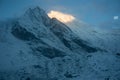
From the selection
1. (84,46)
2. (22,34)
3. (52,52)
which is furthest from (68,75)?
(22,34)

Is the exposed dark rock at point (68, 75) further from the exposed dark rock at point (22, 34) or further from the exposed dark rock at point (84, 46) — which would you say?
the exposed dark rock at point (22, 34)

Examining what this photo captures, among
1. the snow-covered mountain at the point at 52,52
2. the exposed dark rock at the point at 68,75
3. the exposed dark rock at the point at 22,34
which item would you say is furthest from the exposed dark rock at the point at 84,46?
the exposed dark rock at the point at 68,75

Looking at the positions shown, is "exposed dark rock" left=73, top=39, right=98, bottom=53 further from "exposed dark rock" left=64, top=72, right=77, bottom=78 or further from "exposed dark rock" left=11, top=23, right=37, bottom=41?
"exposed dark rock" left=64, top=72, right=77, bottom=78

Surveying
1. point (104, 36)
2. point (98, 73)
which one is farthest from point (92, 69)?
point (104, 36)

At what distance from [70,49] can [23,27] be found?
26.1m

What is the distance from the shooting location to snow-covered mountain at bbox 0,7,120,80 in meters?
79.4

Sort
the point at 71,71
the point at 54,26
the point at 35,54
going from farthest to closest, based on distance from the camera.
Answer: the point at 54,26 < the point at 35,54 < the point at 71,71

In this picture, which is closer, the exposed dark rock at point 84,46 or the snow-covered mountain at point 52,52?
the snow-covered mountain at point 52,52

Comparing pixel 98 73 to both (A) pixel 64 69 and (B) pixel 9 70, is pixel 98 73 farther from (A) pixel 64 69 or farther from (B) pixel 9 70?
(B) pixel 9 70

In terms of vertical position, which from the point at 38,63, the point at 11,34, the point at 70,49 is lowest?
the point at 38,63

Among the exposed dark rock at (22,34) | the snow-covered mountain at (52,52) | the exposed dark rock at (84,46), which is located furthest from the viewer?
the exposed dark rock at (22,34)

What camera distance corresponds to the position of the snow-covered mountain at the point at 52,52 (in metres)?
79.4

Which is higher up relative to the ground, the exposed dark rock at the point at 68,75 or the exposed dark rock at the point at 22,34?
the exposed dark rock at the point at 22,34

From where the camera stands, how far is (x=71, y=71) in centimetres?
8300
